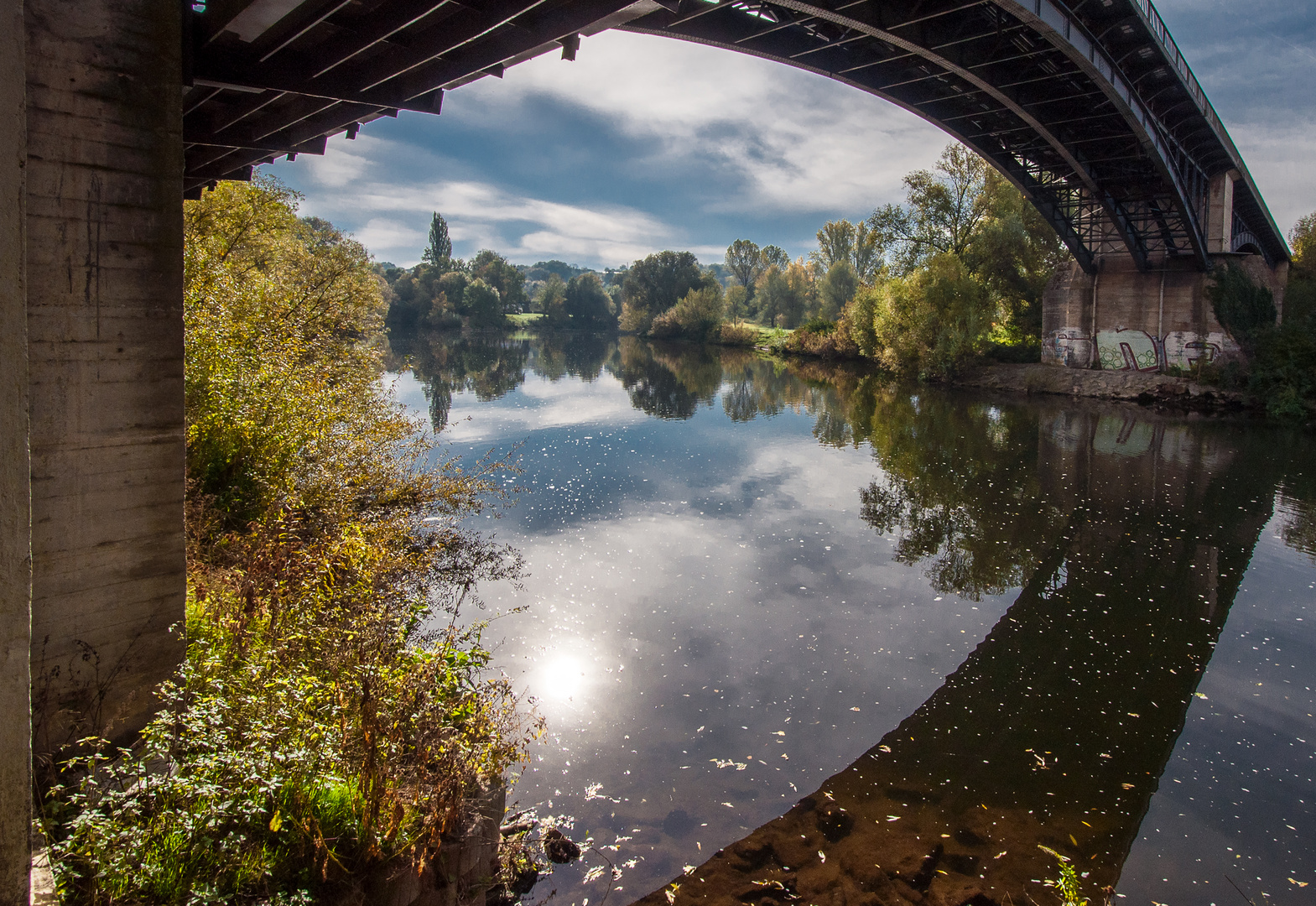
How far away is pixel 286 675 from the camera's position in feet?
15.8

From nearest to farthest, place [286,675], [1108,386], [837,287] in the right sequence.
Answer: [286,675] → [1108,386] → [837,287]

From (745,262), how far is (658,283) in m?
24.7

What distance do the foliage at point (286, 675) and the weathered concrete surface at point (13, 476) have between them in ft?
0.81

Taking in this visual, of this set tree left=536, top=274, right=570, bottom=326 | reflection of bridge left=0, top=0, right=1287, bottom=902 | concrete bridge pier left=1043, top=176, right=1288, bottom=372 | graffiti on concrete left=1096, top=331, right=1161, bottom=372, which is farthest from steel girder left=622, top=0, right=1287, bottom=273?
tree left=536, top=274, right=570, bottom=326

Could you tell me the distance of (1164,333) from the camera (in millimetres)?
35000

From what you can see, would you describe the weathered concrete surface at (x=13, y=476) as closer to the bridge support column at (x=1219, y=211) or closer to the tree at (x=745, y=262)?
the bridge support column at (x=1219, y=211)

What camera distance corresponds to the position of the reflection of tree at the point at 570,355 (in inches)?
1745

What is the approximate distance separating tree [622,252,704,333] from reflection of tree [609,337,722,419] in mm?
18801

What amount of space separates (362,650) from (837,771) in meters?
4.30

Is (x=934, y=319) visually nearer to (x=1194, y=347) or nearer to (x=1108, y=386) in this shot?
(x=1108, y=386)

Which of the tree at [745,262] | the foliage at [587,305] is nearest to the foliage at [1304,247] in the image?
the tree at [745,262]

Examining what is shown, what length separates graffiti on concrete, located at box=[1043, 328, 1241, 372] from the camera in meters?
33.6

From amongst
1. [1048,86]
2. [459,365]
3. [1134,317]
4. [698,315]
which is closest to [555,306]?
[698,315]

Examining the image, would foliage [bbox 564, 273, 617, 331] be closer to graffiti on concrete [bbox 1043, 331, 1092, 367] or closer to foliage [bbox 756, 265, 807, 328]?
foliage [bbox 756, 265, 807, 328]
